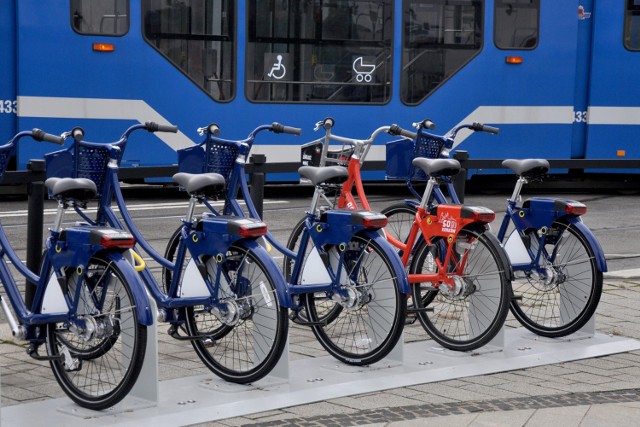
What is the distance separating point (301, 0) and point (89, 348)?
10165 mm

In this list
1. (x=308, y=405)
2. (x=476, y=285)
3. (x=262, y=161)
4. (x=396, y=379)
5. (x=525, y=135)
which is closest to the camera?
(x=308, y=405)

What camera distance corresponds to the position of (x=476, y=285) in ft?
23.0

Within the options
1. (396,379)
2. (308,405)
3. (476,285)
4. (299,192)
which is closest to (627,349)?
(476,285)

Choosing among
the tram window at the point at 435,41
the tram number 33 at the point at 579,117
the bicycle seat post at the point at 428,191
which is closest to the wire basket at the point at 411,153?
the bicycle seat post at the point at 428,191

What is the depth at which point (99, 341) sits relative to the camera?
5.98 metres

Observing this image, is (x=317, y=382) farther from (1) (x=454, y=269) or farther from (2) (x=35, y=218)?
(2) (x=35, y=218)

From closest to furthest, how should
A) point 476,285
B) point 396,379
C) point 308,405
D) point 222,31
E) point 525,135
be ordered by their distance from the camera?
point 308,405
point 396,379
point 476,285
point 222,31
point 525,135

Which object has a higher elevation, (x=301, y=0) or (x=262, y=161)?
(x=301, y=0)

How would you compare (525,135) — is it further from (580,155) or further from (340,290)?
(340,290)

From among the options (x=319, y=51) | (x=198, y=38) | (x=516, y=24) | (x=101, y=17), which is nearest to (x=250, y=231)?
(x=101, y=17)

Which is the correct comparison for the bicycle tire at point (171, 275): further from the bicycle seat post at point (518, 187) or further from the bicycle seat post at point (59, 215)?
the bicycle seat post at point (518, 187)

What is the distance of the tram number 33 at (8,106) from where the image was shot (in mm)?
14328

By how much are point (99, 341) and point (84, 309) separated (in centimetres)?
23

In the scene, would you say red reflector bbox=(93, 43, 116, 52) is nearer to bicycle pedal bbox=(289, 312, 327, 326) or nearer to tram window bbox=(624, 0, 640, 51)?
tram window bbox=(624, 0, 640, 51)
